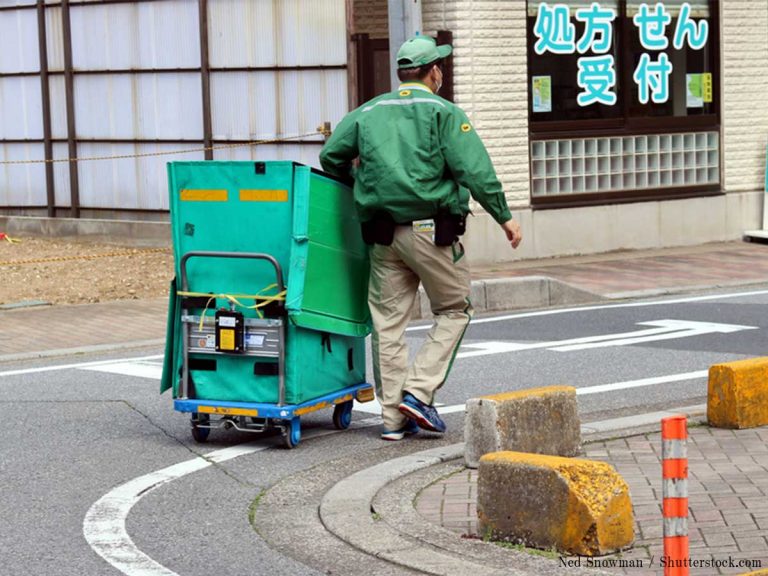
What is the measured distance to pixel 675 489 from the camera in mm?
4762

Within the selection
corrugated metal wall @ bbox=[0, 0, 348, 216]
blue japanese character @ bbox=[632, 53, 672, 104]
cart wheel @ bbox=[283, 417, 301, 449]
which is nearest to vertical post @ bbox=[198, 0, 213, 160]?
corrugated metal wall @ bbox=[0, 0, 348, 216]

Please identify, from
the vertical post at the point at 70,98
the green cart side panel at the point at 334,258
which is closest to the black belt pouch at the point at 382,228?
the green cart side panel at the point at 334,258

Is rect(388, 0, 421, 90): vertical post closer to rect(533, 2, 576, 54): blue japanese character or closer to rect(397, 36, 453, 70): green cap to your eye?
rect(533, 2, 576, 54): blue japanese character

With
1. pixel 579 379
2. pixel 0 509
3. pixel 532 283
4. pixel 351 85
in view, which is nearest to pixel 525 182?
pixel 351 85

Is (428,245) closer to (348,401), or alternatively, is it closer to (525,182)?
(348,401)

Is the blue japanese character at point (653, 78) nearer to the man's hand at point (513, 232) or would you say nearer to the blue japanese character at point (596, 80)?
the blue japanese character at point (596, 80)

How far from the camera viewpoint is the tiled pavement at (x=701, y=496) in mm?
5809

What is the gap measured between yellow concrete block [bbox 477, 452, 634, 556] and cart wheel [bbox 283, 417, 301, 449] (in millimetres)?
2128

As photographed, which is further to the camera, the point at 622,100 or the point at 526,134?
the point at 622,100

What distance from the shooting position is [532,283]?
1460 centimetres

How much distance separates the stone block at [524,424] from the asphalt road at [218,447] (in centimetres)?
67

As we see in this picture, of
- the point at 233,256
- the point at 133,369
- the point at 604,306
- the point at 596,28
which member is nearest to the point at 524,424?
the point at 233,256

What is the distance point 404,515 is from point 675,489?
1.87m

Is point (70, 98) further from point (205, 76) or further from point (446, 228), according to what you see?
point (446, 228)
